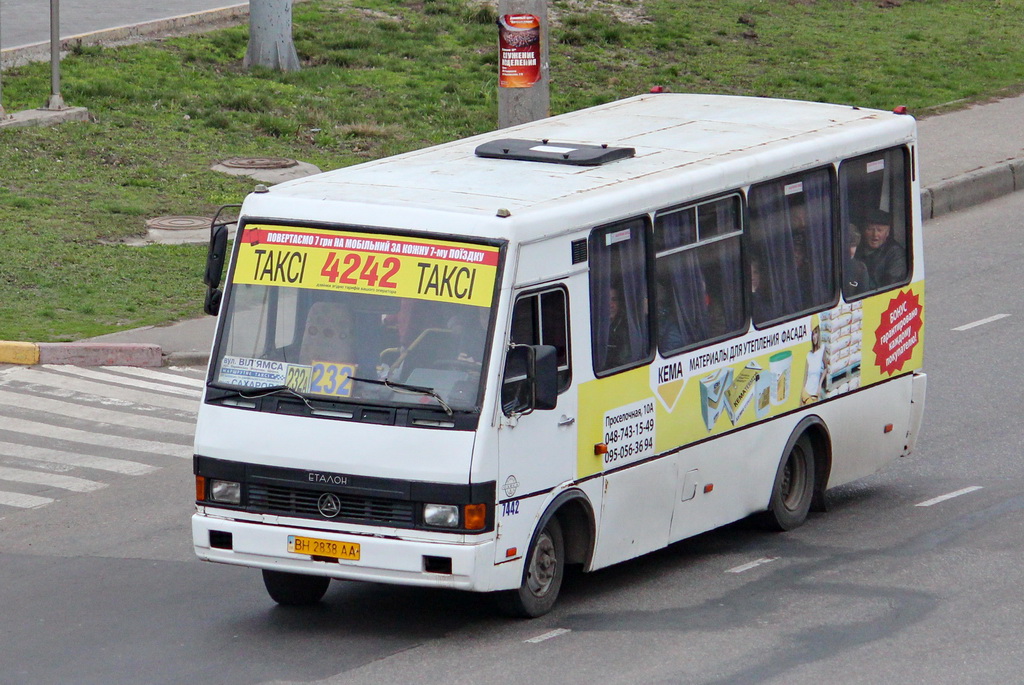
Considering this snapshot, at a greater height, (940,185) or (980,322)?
(940,185)

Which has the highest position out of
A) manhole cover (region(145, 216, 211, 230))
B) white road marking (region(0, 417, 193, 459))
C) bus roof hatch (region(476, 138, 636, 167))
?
bus roof hatch (region(476, 138, 636, 167))

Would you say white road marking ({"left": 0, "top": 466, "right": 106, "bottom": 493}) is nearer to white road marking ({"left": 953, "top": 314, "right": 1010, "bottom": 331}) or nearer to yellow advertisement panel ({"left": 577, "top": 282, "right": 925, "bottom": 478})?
yellow advertisement panel ({"left": 577, "top": 282, "right": 925, "bottom": 478})

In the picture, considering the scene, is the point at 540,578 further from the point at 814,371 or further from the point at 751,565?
the point at 814,371

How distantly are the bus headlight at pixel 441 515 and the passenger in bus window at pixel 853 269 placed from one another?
403 cm

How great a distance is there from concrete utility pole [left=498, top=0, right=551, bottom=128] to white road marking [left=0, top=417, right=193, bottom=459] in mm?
5105

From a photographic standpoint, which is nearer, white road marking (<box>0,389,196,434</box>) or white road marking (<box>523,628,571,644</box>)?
white road marking (<box>523,628,571,644</box>)

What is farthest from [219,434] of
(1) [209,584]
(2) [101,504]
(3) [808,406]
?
(3) [808,406]

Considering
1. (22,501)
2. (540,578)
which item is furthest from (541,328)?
(22,501)

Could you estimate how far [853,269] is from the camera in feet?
38.8

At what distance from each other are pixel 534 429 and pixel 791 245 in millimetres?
2894

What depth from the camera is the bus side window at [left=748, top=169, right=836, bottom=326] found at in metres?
11.0

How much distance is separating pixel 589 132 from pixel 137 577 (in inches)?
158

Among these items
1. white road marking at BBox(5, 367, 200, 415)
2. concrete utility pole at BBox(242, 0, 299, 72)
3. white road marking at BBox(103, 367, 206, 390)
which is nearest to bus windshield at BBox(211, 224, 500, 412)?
white road marking at BBox(5, 367, 200, 415)

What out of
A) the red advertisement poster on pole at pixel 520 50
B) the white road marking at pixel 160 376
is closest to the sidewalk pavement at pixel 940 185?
the white road marking at pixel 160 376
